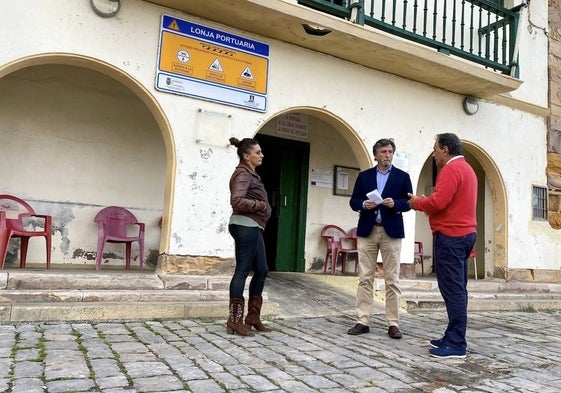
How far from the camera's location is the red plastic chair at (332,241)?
8219 mm

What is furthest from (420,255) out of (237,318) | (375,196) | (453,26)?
(237,318)

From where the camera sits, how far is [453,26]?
7.43 m

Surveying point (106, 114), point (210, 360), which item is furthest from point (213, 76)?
point (210, 360)

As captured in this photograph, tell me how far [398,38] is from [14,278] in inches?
214

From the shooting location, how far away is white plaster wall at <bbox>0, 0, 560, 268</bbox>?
5074 millimetres

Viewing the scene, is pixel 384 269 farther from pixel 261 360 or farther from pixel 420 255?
pixel 420 255

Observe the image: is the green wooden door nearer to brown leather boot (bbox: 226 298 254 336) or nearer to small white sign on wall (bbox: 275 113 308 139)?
small white sign on wall (bbox: 275 113 308 139)

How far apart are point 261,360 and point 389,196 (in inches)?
79.8

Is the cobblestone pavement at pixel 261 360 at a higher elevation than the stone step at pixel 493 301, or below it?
below

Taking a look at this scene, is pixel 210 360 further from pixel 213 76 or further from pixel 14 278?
pixel 213 76

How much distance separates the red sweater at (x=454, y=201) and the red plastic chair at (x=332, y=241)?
4.22 meters

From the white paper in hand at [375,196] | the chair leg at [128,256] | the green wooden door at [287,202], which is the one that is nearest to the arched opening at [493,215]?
the green wooden door at [287,202]

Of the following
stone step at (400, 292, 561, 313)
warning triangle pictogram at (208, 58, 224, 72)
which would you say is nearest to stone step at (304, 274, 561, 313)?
stone step at (400, 292, 561, 313)

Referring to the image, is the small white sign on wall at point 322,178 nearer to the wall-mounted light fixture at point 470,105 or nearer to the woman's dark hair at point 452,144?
the wall-mounted light fixture at point 470,105
